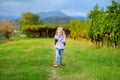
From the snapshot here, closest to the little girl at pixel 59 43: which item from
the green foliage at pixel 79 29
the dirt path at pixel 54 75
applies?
the dirt path at pixel 54 75

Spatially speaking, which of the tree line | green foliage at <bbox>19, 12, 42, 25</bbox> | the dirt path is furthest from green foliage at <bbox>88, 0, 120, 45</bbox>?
green foliage at <bbox>19, 12, 42, 25</bbox>

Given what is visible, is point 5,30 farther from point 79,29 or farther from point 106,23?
point 106,23

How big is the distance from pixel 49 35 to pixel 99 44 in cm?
→ 4551

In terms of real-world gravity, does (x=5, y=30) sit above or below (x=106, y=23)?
below

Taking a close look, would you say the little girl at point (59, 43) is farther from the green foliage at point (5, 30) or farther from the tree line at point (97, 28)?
the green foliage at point (5, 30)

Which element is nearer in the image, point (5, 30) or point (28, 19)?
point (5, 30)

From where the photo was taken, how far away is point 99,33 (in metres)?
36.0

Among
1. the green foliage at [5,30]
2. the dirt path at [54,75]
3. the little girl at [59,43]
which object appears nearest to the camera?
the dirt path at [54,75]

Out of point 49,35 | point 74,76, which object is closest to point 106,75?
point 74,76

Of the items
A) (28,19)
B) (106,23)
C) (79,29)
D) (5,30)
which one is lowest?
(5,30)

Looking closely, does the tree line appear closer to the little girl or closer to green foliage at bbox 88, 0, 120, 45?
green foliage at bbox 88, 0, 120, 45

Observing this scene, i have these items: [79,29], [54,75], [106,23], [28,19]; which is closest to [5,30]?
[79,29]

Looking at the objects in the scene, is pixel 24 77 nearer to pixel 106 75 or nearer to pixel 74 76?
pixel 74 76

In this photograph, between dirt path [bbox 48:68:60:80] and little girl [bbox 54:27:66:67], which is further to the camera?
little girl [bbox 54:27:66:67]
